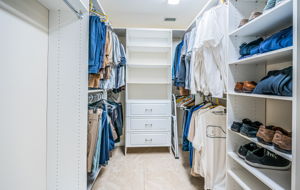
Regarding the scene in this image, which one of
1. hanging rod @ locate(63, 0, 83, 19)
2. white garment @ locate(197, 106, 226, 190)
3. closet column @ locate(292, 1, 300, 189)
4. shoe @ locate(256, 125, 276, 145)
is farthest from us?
white garment @ locate(197, 106, 226, 190)

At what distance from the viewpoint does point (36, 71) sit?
107cm

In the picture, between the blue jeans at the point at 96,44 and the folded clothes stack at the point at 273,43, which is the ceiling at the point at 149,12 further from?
the folded clothes stack at the point at 273,43

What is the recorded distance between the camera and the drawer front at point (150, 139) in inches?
97.6

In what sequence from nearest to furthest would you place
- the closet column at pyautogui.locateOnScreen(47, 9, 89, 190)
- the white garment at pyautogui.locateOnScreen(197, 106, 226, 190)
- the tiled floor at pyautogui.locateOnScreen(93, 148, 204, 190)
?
the closet column at pyautogui.locateOnScreen(47, 9, 89, 190) → the white garment at pyautogui.locateOnScreen(197, 106, 226, 190) → the tiled floor at pyautogui.locateOnScreen(93, 148, 204, 190)

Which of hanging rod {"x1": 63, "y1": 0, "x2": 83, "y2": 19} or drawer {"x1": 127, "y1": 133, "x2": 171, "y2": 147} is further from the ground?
hanging rod {"x1": 63, "y1": 0, "x2": 83, "y2": 19}

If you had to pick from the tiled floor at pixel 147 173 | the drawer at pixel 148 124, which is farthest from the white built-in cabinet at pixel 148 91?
the tiled floor at pixel 147 173

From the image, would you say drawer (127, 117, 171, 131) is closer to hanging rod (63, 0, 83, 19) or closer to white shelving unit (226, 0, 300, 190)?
white shelving unit (226, 0, 300, 190)

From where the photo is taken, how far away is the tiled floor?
5.69 ft

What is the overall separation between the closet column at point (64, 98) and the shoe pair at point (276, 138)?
131cm

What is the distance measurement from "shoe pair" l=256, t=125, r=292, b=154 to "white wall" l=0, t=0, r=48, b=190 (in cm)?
154

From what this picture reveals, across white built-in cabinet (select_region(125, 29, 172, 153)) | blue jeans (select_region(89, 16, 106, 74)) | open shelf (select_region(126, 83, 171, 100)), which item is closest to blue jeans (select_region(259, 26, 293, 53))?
blue jeans (select_region(89, 16, 106, 74))

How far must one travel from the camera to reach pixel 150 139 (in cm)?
249

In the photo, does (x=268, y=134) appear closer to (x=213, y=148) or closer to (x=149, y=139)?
(x=213, y=148)

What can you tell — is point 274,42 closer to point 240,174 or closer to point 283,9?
point 283,9
